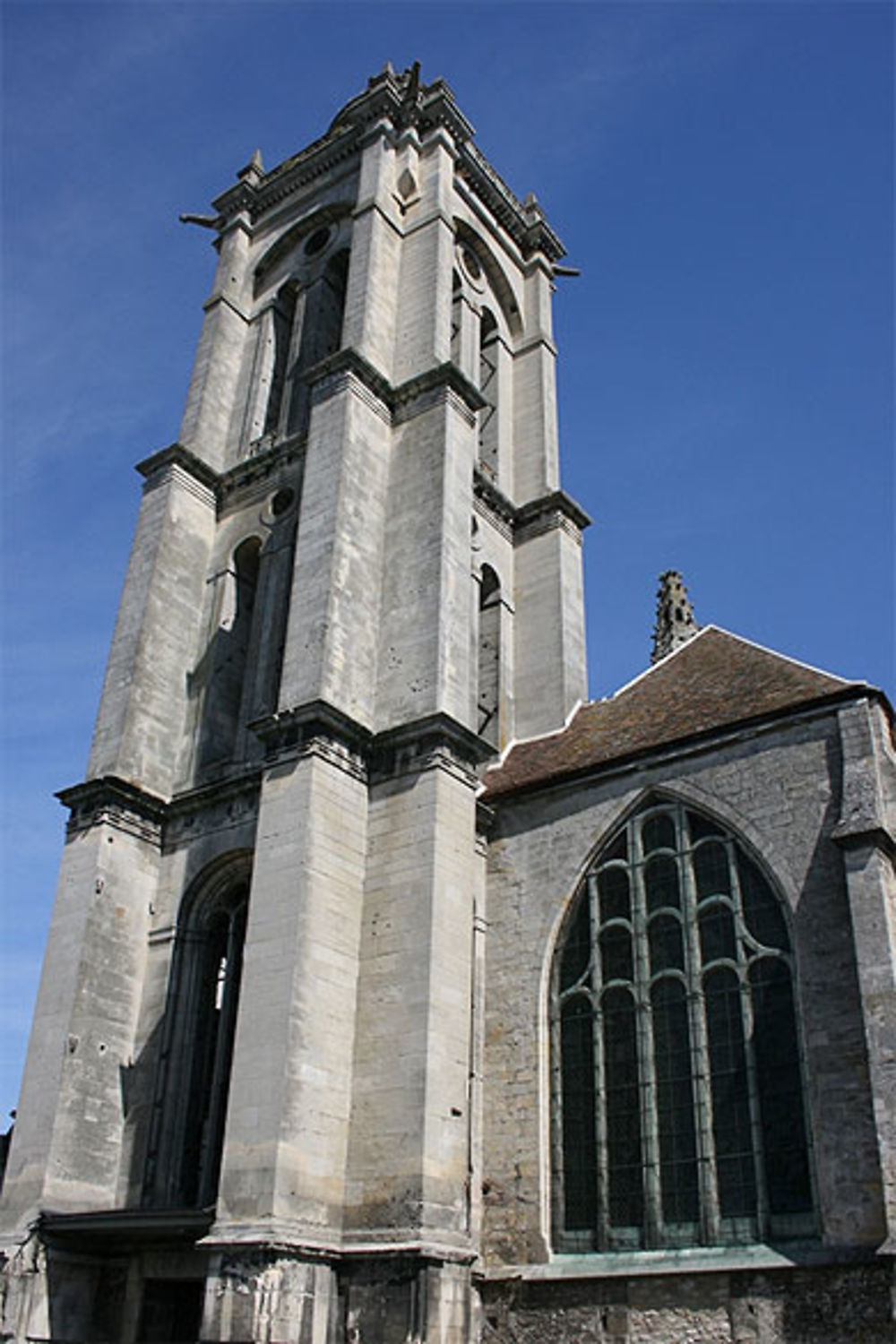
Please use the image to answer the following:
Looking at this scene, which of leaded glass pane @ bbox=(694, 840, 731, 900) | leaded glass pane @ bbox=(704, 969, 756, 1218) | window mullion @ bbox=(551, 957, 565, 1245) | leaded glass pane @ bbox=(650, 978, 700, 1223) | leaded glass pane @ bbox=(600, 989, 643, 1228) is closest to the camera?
leaded glass pane @ bbox=(704, 969, 756, 1218)

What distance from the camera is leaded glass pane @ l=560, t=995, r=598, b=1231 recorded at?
13.7 meters

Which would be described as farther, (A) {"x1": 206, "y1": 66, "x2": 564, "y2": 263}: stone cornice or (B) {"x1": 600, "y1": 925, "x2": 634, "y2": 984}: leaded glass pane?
→ (A) {"x1": 206, "y1": 66, "x2": 564, "y2": 263}: stone cornice

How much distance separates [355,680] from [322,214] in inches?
485

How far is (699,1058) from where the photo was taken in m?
13.4

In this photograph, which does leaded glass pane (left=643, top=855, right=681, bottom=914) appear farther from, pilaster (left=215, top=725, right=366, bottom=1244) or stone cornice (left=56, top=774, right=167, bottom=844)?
stone cornice (left=56, top=774, right=167, bottom=844)

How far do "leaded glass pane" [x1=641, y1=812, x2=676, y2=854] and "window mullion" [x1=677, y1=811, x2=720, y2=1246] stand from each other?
0.51 feet

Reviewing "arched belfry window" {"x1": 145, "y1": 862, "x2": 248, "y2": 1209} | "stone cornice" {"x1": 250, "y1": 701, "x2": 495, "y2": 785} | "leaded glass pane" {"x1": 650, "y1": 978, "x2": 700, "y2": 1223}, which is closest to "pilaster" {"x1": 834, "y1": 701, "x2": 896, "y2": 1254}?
"leaded glass pane" {"x1": 650, "y1": 978, "x2": 700, "y2": 1223}

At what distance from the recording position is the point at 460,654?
16.4 m

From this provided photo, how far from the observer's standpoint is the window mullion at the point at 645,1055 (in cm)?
1310

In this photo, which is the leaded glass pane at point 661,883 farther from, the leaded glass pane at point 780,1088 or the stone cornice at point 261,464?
the stone cornice at point 261,464

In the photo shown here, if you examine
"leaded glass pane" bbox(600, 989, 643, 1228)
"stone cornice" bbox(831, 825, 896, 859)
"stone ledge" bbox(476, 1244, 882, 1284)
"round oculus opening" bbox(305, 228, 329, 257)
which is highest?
"round oculus opening" bbox(305, 228, 329, 257)

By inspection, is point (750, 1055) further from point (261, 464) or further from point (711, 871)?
point (261, 464)

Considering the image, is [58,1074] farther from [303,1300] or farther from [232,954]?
[303,1300]

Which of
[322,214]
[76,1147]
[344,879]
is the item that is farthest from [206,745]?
[322,214]
